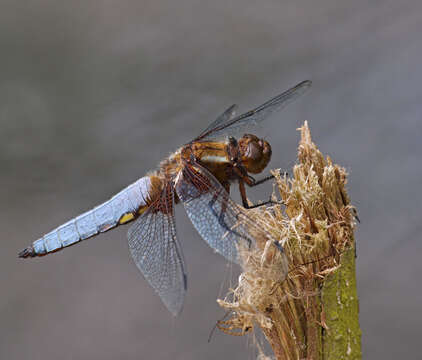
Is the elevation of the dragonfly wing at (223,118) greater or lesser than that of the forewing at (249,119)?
greater

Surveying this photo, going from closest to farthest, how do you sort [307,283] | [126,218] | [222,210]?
1. [307,283]
2. [222,210]
3. [126,218]

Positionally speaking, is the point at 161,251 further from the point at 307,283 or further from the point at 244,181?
the point at 307,283

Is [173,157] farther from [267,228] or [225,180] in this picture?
[267,228]

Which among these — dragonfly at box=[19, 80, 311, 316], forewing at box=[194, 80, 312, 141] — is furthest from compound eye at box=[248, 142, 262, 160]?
forewing at box=[194, 80, 312, 141]

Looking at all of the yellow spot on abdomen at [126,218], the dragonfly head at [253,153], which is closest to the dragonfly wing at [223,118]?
the dragonfly head at [253,153]

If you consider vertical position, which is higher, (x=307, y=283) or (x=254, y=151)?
(x=254, y=151)

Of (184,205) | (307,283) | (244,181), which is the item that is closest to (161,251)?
(184,205)

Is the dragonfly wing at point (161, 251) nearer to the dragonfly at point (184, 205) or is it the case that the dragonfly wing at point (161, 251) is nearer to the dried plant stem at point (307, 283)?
the dragonfly at point (184, 205)
